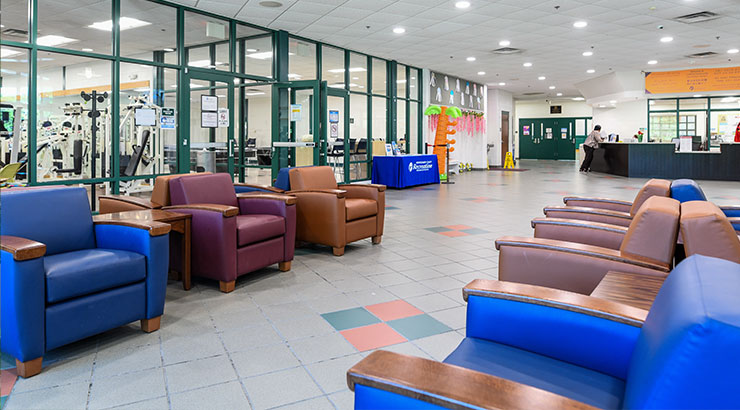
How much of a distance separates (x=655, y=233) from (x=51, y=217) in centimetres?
297

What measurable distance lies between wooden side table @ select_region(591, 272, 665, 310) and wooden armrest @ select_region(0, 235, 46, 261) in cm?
233

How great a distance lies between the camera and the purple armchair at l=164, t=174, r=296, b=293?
A: 11.3ft

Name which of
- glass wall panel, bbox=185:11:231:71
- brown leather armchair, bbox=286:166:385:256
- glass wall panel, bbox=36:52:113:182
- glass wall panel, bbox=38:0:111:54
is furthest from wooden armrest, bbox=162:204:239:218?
glass wall panel, bbox=185:11:231:71

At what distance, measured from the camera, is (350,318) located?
3029 millimetres

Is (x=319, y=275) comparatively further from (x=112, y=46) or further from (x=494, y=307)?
(x=112, y=46)

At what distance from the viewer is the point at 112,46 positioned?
22.5 ft

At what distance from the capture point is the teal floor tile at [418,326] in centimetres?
278

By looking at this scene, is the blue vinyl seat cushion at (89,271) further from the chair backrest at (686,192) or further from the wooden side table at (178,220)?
the chair backrest at (686,192)

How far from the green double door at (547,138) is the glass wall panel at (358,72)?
17561 millimetres

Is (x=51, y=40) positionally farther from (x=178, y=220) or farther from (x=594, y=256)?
(x=594, y=256)

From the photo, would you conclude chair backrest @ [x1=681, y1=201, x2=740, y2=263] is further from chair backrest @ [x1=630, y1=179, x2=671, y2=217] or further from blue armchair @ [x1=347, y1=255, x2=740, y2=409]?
chair backrest @ [x1=630, y1=179, x2=671, y2=217]

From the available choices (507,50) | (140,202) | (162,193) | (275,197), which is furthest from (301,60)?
(140,202)

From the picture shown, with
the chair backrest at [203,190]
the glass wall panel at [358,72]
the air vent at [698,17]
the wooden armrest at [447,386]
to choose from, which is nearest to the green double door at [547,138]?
the glass wall panel at [358,72]

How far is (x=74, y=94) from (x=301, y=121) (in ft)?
12.4
